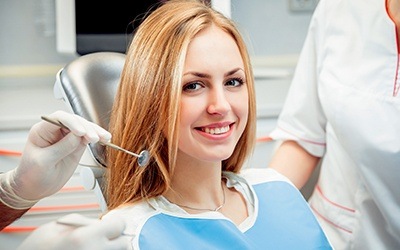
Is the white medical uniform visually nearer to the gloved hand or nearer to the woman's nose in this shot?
the woman's nose

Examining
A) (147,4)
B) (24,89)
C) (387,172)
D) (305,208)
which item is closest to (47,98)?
(24,89)

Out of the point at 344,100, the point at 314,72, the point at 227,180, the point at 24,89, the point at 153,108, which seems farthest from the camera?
the point at 24,89

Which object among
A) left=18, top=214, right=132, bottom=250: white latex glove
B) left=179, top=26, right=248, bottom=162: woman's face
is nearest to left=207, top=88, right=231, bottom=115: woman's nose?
left=179, top=26, right=248, bottom=162: woman's face

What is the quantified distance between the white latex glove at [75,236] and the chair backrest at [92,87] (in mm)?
442

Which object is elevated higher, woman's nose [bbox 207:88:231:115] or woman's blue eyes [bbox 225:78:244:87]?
woman's blue eyes [bbox 225:78:244:87]

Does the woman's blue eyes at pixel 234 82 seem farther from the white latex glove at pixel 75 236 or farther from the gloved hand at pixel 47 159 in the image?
the white latex glove at pixel 75 236

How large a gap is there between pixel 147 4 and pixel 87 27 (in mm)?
192

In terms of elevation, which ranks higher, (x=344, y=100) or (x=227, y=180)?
(x=344, y=100)

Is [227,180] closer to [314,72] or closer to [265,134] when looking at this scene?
[314,72]

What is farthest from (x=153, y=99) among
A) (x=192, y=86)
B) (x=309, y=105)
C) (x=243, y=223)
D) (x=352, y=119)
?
(x=309, y=105)

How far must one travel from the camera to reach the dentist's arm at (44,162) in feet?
3.00

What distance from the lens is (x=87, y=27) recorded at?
177cm

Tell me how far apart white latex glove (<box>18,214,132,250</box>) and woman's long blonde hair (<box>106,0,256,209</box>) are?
303mm

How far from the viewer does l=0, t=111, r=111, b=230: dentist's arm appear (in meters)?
0.91
